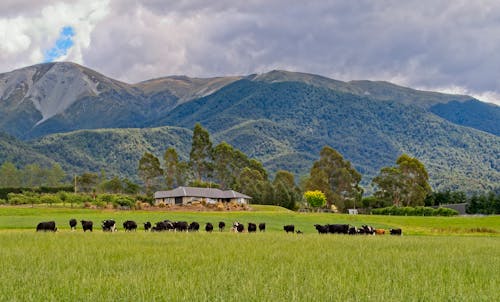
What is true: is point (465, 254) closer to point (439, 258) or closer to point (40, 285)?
point (439, 258)

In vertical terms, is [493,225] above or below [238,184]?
below

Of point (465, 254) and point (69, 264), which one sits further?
point (465, 254)

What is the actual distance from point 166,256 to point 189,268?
3.09 m

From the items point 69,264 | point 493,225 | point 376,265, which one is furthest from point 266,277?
point 493,225

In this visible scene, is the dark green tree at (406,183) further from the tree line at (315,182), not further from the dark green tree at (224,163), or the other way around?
the dark green tree at (224,163)

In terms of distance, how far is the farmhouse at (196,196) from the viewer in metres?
115

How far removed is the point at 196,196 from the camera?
116188 mm

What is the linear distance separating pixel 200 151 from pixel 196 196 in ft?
111

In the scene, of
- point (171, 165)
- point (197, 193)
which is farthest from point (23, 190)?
point (171, 165)

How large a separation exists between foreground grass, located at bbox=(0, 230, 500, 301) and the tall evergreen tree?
124m

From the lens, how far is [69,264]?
17.3m

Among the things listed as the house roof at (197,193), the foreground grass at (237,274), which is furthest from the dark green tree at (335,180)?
the foreground grass at (237,274)

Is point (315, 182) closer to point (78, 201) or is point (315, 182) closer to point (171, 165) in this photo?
point (171, 165)

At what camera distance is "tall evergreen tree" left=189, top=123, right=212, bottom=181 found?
5797 inches
